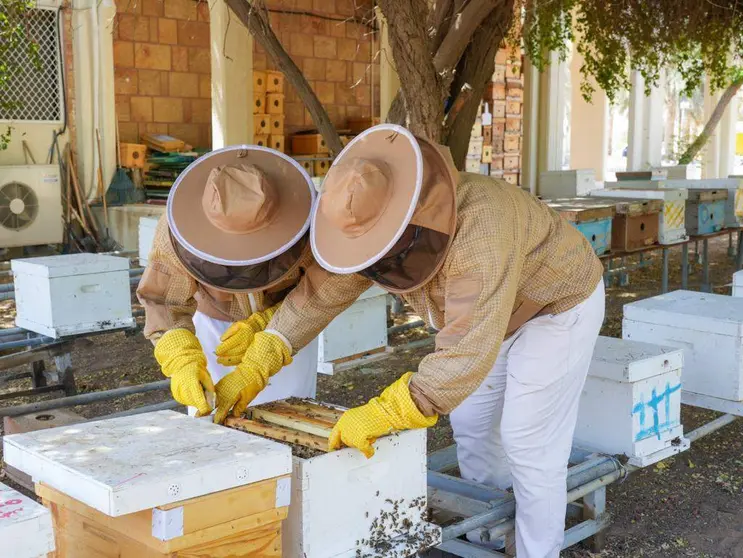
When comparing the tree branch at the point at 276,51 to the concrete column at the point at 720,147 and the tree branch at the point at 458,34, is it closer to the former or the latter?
the tree branch at the point at 458,34

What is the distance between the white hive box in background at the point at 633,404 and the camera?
314 cm

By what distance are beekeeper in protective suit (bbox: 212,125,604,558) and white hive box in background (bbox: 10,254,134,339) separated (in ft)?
6.57

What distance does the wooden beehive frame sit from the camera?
7.05 feet

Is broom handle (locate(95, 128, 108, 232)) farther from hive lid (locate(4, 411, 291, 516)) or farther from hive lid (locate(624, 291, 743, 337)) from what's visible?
hive lid (locate(4, 411, 291, 516))

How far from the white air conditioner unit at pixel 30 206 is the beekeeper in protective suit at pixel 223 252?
21.3 feet

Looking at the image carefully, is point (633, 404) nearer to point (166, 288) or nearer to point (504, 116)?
point (166, 288)

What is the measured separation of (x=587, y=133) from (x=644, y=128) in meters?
4.47

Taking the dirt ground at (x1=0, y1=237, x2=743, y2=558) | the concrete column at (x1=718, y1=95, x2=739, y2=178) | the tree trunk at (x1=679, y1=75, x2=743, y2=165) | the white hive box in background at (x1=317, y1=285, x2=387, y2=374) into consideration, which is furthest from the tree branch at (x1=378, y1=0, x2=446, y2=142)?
the concrete column at (x1=718, y1=95, x2=739, y2=178)

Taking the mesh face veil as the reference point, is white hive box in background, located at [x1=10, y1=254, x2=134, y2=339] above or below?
below

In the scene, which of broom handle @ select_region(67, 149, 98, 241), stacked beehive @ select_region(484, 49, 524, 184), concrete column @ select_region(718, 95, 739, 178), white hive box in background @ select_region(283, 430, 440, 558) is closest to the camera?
white hive box in background @ select_region(283, 430, 440, 558)

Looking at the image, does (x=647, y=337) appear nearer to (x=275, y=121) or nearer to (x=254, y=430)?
(x=254, y=430)

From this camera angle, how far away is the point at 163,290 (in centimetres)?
272

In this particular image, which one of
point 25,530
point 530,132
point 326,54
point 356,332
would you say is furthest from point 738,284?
point 326,54

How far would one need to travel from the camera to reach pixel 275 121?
35.0 ft
